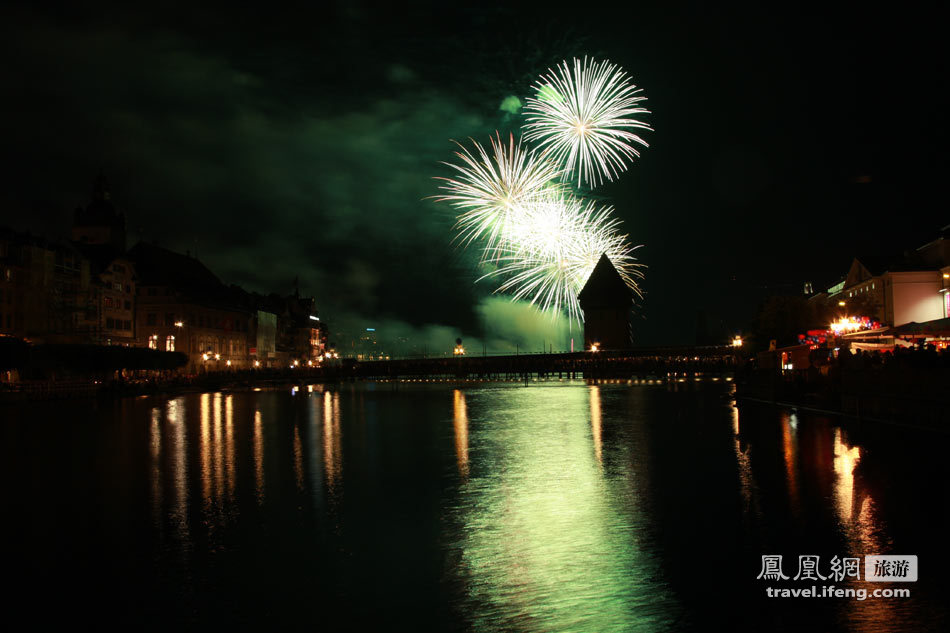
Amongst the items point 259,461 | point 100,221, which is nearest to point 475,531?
point 259,461

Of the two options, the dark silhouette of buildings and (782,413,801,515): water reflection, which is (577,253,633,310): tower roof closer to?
the dark silhouette of buildings

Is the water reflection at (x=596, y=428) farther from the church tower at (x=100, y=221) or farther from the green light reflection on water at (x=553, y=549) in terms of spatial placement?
the church tower at (x=100, y=221)

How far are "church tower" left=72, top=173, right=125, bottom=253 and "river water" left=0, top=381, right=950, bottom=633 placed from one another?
8715 centimetres

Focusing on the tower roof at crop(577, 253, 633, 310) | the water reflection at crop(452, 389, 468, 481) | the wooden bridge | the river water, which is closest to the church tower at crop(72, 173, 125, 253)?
the wooden bridge

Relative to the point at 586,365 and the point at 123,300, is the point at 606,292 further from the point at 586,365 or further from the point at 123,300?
the point at 123,300

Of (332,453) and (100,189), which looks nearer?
(332,453)

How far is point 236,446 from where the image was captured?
69.8 ft

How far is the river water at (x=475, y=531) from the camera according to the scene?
23.3 feet

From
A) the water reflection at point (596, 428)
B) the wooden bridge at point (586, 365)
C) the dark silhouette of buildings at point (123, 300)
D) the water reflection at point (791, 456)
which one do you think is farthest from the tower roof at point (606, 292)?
the water reflection at point (791, 456)

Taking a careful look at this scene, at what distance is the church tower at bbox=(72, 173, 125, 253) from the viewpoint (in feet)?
324

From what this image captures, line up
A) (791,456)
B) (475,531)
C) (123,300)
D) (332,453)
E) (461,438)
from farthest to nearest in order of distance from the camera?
(123,300) → (461,438) → (332,453) → (791,456) → (475,531)

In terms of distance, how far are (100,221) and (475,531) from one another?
103544 millimetres

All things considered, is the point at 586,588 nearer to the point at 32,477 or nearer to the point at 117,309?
the point at 32,477

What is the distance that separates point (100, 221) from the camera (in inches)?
3905
